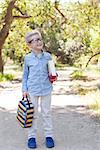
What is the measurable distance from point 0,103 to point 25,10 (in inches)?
494

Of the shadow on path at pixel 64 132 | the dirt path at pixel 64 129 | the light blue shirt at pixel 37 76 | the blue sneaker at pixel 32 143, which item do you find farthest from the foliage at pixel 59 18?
the blue sneaker at pixel 32 143

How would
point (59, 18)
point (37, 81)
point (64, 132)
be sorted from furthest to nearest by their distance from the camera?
1. point (59, 18)
2. point (64, 132)
3. point (37, 81)

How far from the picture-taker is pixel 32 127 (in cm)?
606

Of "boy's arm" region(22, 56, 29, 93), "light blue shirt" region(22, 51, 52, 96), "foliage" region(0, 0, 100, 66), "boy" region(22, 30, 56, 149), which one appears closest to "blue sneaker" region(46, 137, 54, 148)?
"boy" region(22, 30, 56, 149)

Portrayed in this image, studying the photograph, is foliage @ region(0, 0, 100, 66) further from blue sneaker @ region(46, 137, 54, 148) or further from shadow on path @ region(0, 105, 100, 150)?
blue sneaker @ region(46, 137, 54, 148)

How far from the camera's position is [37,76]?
597 centimetres

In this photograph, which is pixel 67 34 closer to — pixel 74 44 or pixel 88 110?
pixel 74 44

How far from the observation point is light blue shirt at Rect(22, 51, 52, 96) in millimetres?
5962

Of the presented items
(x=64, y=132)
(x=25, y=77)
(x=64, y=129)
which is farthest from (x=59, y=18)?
(x=25, y=77)

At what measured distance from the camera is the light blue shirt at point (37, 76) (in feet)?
19.6

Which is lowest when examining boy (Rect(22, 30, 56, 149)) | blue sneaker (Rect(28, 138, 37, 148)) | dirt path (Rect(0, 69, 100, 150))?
dirt path (Rect(0, 69, 100, 150))

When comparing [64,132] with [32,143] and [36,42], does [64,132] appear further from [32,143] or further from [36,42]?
[36,42]

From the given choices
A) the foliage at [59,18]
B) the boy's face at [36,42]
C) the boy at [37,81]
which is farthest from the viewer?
the foliage at [59,18]

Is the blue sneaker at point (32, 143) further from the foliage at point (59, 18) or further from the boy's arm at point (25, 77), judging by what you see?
the foliage at point (59, 18)
